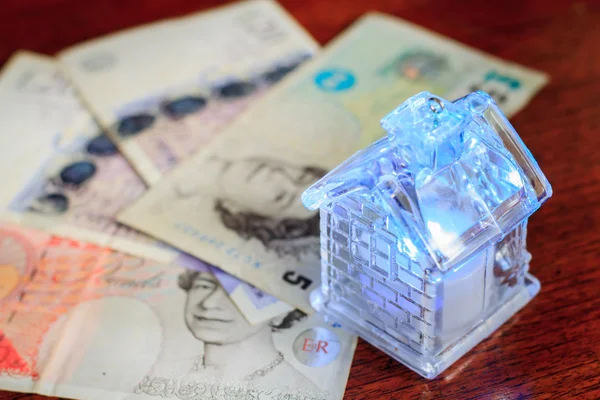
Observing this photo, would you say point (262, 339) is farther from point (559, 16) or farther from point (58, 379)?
point (559, 16)

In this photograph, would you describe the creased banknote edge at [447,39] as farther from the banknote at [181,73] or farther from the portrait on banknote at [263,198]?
the portrait on banknote at [263,198]

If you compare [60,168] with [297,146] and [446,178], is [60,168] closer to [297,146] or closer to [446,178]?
[297,146]

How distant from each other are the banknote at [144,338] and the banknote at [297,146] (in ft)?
0.12

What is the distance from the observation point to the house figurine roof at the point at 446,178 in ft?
1.51

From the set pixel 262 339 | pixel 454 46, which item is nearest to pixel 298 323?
pixel 262 339

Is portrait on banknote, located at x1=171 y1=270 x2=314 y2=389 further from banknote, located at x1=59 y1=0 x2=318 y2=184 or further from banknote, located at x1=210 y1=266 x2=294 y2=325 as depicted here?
banknote, located at x1=59 y1=0 x2=318 y2=184

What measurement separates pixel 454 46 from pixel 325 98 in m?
0.16

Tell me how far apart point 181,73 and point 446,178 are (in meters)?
0.45

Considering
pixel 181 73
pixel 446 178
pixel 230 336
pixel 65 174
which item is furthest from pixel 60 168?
pixel 446 178

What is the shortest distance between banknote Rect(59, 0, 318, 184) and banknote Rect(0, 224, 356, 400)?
0.44 ft

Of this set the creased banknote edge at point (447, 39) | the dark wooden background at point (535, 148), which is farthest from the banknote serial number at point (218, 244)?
the creased banknote edge at point (447, 39)

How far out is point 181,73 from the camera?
845 mm

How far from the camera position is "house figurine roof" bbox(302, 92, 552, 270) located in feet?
1.51

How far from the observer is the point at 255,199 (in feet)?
2.24
